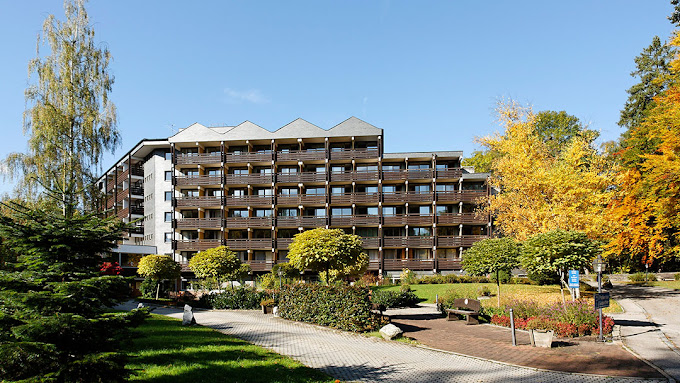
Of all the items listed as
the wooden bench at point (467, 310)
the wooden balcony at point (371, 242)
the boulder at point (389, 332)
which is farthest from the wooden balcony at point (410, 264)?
the boulder at point (389, 332)

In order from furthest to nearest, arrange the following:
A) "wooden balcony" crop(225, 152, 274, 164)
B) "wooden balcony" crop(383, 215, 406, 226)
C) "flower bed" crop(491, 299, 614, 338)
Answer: "wooden balcony" crop(225, 152, 274, 164)
"wooden balcony" crop(383, 215, 406, 226)
"flower bed" crop(491, 299, 614, 338)

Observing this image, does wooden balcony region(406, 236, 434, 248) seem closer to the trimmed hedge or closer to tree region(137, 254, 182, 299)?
tree region(137, 254, 182, 299)

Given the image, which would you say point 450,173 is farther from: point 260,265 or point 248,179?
point 260,265

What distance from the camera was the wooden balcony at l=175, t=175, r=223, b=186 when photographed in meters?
50.3

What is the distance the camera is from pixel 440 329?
18062 mm

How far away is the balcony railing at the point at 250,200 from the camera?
49.6 metres

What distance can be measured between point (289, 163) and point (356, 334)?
36216 millimetres

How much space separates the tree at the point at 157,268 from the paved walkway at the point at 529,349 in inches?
858

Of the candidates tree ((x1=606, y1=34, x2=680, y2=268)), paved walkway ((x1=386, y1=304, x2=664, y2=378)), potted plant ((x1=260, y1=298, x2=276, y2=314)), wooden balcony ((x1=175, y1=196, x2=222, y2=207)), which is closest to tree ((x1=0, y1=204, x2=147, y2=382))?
paved walkway ((x1=386, y1=304, x2=664, y2=378))

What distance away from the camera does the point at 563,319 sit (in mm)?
16328

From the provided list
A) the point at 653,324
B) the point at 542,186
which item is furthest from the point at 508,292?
the point at 653,324

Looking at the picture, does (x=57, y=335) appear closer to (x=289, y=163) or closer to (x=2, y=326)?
(x=2, y=326)

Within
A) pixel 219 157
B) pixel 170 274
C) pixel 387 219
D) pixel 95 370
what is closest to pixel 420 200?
pixel 387 219

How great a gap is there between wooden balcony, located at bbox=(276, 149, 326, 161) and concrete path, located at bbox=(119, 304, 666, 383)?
3331 centimetres
